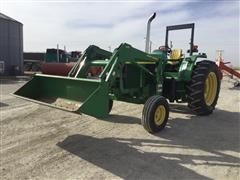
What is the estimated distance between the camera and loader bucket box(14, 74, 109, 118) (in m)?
4.71

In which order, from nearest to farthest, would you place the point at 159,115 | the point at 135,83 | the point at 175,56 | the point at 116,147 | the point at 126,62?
the point at 116,147 → the point at 126,62 → the point at 159,115 → the point at 135,83 → the point at 175,56

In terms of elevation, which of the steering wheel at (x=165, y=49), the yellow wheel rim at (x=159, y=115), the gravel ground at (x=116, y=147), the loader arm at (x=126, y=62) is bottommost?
the gravel ground at (x=116, y=147)

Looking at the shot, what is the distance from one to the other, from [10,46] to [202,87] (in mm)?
18453

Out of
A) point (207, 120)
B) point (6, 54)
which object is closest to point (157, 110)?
point (207, 120)

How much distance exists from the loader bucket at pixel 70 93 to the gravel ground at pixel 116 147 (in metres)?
0.65

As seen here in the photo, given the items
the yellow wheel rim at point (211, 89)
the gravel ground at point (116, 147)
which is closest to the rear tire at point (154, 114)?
the gravel ground at point (116, 147)

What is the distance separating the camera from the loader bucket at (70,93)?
4.71 metres

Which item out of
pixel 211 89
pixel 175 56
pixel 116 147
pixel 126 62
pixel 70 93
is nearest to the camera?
pixel 116 147

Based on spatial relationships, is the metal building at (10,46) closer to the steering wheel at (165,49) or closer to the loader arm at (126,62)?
the steering wheel at (165,49)

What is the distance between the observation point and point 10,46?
22.2 metres

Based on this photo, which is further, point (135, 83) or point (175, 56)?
point (175, 56)

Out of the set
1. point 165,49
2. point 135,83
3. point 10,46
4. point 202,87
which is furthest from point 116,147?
point 10,46

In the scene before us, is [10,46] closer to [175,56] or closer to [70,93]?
[175,56]

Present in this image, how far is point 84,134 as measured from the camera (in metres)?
5.88
